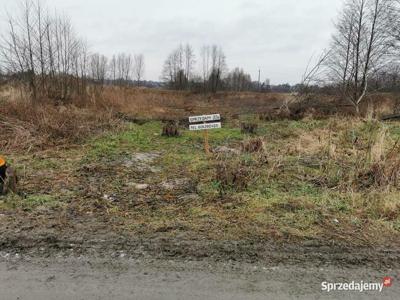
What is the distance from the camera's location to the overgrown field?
3.55 metres

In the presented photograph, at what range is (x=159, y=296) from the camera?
2418 mm

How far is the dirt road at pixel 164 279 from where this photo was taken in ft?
8.00

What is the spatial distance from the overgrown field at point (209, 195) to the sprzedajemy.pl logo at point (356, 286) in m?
0.69

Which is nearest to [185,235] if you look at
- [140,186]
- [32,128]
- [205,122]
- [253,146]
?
[140,186]

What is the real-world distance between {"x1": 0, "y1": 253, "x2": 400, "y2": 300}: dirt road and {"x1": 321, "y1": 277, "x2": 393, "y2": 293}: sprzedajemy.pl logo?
0.04 metres

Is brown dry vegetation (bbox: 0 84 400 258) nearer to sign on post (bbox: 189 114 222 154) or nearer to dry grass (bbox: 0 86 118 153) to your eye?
dry grass (bbox: 0 86 118 153)

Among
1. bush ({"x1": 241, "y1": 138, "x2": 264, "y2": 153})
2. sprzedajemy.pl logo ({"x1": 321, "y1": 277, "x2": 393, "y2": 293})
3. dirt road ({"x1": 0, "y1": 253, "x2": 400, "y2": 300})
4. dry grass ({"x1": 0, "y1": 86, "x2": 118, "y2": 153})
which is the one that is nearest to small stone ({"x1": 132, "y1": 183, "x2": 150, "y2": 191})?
dirt road ({"x1": 0, "y1": 253, "x2": 400, "y2": 300})

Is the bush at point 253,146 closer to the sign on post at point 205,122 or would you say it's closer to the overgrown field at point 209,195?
the overgrown field at point 209,195

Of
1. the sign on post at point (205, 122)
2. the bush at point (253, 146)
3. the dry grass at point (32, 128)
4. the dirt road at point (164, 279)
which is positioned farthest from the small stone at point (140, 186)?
the dry grass at point (32, 128)

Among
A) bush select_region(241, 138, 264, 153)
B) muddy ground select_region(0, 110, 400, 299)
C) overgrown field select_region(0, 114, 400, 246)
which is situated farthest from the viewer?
bush select_region(241, 138, 264, 153)

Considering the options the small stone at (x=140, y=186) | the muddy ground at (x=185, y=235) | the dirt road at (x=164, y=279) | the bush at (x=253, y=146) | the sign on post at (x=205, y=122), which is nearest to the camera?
the dirt road at (x=164, y=279)

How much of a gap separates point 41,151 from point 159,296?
605cm

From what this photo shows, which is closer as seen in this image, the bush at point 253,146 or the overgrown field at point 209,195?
the overgrown field at point 209,195

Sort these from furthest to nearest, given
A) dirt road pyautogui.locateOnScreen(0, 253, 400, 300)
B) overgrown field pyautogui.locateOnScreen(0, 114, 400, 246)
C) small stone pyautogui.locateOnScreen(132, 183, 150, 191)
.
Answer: small stone pyautogui.locateOnScreen(132, 183, 150, 191) → overgrown field pyautogui.locateOnScreen(0, 114, 400, 246) → dirt road pyautogui.locateOnScreen(0, 253, 400, 300)
